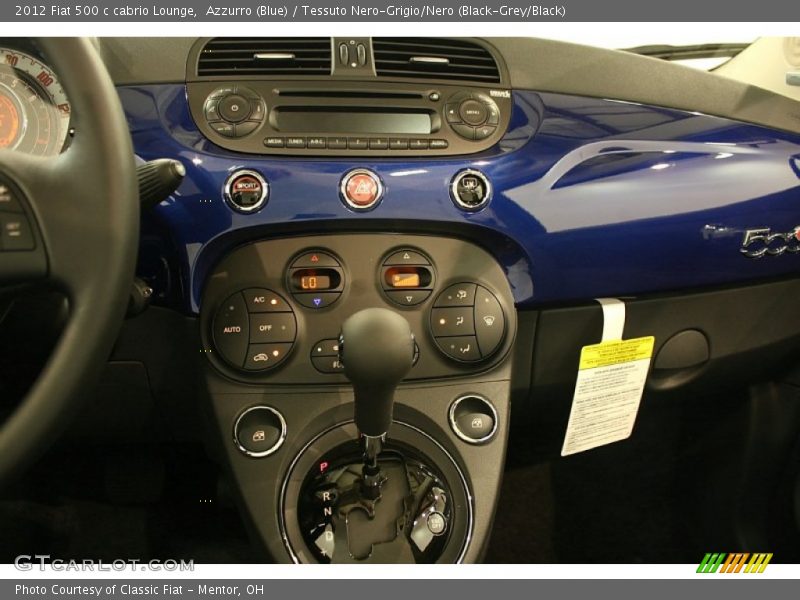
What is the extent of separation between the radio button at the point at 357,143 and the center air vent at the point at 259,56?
0.33 feet

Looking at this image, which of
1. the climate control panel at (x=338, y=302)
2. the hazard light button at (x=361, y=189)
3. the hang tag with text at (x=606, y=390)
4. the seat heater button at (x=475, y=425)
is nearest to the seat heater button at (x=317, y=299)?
the climate control panel at (x=338, y=302)

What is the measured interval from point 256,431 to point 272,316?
134mm

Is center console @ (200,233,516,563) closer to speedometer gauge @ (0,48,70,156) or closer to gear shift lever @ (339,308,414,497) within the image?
gear shift lever @ (339,308,414,497)

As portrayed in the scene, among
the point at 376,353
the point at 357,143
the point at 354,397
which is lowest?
the point at 354,397

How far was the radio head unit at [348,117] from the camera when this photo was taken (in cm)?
74

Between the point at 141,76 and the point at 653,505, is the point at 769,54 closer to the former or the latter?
the point at 653,505

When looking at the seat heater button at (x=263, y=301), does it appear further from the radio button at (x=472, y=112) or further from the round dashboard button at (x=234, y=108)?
the radio button at (x=472, y=112)

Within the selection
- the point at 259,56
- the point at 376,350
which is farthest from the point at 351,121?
the point at 376,350

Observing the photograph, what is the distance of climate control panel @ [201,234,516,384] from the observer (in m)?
0.74

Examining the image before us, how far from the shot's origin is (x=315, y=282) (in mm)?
762

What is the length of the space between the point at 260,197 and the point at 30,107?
10.1 inches

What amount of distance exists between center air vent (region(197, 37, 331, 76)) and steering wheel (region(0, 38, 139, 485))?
241 mm

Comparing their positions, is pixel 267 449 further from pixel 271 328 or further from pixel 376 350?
pixel 376 350

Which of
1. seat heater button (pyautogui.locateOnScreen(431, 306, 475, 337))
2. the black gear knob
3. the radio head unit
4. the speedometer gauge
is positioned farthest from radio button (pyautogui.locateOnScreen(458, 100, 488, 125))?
the speedometer gauge
